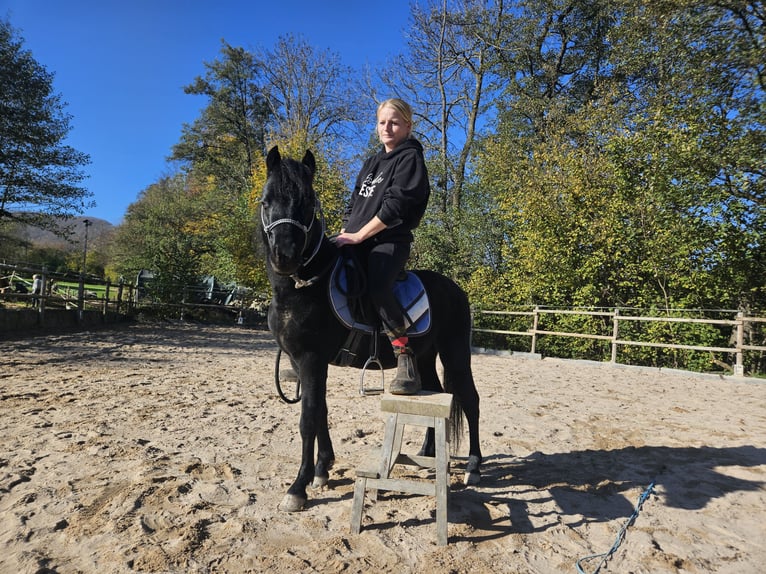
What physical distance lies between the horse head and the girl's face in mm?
648

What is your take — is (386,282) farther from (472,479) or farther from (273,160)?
(472,479)

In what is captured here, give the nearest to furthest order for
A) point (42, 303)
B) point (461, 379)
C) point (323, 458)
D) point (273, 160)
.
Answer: point (273, 160), point (323, 458), point (461, 379), point (42, 303)

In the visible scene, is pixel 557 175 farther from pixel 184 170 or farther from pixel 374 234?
pixel 184 170

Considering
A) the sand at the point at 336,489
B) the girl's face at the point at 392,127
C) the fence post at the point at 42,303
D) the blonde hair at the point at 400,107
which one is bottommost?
the sand at the point at 336,489

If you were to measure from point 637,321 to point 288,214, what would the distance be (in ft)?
43.8

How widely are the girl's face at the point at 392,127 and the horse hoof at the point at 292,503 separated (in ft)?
7.76

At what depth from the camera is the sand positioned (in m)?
2.23

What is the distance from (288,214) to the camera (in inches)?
96.0

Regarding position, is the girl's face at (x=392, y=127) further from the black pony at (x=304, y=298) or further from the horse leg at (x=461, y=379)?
the horse leg at (x=461, y=379)

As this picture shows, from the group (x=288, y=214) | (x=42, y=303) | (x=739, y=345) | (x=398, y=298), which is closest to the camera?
Answer: (x=288, y=214)

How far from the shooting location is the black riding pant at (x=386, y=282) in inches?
110

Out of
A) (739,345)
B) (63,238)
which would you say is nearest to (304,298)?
(739,345)

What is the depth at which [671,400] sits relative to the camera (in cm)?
714

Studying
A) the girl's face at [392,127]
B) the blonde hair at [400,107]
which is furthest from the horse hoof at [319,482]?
the blonde hair at [400,107]
